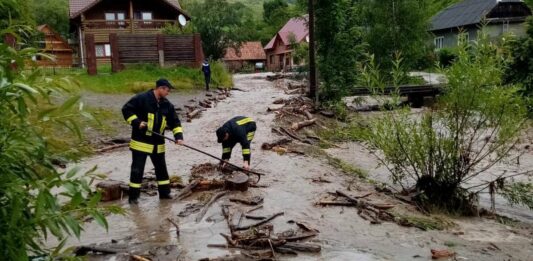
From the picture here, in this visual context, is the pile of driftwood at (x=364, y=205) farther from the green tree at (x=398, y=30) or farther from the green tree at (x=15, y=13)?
Answer: the green tree at (x=398, y=30)

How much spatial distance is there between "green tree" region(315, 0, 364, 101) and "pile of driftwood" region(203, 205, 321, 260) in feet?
49.5

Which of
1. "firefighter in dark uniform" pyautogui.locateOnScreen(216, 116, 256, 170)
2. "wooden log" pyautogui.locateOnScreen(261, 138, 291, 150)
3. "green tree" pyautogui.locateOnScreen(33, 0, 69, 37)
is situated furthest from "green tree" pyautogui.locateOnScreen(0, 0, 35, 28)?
"green tree" pyautogui.locateOnScreen(33, 0, 69, 37)

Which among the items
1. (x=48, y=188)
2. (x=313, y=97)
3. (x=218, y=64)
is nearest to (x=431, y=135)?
(x=48, y=188)

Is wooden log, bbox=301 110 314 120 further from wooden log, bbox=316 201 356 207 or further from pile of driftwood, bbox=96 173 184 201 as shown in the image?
wooden log, bbox=316 201 356 207

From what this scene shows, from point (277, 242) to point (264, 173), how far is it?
4.15 meters

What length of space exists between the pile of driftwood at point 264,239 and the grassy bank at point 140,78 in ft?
63.4

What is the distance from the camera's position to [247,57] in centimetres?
7775

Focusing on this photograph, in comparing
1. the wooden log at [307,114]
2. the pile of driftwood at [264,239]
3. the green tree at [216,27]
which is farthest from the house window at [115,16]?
the pile of driftwood at [264,239]

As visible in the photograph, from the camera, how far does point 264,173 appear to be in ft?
33.9

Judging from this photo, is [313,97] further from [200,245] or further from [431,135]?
[200,245]

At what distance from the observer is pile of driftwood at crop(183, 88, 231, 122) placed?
19.8 metres


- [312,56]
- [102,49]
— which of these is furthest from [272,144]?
[102,49]

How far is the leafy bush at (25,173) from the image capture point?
2.56 metres

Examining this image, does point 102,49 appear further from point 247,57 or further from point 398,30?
point 247,57
